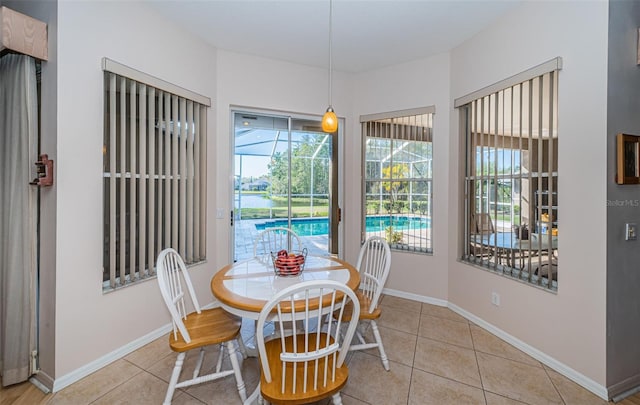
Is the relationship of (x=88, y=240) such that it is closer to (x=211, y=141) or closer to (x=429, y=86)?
(x=211, y=141)

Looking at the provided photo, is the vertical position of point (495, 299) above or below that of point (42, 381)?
above

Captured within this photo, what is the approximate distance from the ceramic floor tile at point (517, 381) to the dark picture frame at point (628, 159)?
140cm

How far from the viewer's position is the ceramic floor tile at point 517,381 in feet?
6.18

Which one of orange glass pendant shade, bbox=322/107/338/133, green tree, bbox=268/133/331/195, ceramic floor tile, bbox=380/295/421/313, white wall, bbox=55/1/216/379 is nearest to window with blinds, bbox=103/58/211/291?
white wall, bbox=55/1/216/379

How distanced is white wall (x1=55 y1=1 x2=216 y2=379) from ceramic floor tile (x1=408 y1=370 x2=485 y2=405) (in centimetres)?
218

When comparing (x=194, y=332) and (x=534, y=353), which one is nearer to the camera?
(x=194, y=332)

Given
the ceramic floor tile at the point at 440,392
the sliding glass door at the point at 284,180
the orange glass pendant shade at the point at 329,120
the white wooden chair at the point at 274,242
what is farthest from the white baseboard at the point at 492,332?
the orange glass pendant shade at the point at 329,120

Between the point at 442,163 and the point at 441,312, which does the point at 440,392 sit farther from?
the point at 442,163

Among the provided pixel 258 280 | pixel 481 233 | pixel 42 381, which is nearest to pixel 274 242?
pixel 258 280

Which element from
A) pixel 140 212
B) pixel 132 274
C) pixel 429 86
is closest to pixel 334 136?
pixel 429 86

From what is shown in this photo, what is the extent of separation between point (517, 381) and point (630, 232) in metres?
1.22

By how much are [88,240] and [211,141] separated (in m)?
1.50

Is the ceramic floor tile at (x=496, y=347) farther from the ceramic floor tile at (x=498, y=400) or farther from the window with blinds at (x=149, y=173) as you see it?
the window with blinds at (x=149, y=173)

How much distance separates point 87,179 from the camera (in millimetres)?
2115
